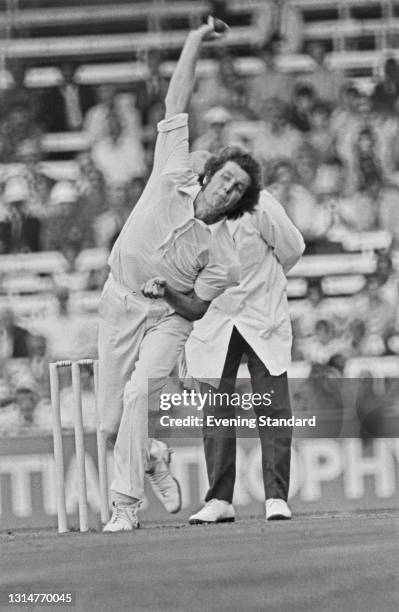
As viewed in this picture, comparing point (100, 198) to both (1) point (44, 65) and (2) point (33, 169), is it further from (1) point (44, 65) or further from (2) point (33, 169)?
(1) point (44, 65)

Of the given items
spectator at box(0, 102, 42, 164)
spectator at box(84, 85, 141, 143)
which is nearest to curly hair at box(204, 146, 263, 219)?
spectator at box(84, 85, 141, 143)

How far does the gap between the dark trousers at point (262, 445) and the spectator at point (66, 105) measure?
10.4 feet

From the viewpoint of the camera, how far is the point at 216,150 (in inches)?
268

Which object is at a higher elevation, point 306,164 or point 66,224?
point 306,164

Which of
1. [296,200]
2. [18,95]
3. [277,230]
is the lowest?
[296,200]

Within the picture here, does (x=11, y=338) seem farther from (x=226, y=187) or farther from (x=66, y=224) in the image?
(x=226, y=187)

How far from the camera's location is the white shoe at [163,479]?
14.2ft

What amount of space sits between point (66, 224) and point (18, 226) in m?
0.25

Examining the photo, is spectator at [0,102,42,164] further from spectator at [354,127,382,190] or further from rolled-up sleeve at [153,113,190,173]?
rolled-up sleeve at [153,113,190,173]


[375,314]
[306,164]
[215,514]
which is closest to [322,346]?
[375,314]

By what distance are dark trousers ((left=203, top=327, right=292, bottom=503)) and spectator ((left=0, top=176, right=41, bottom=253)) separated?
8.91 ft

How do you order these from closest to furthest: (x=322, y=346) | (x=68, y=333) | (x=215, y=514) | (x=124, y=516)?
(x=124, y=516) → (x=215, y=514) → (x=322, y=346) → (x=68, y=333)

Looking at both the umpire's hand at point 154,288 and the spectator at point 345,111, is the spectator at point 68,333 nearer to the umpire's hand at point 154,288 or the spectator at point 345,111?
the spectator at point 345,111

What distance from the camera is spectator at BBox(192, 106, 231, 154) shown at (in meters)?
6.87
